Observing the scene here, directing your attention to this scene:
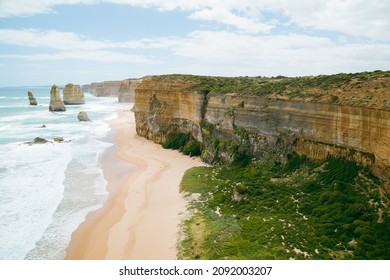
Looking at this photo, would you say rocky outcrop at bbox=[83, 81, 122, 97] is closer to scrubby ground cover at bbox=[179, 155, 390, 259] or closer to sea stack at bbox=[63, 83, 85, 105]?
sea stack at bbox=[63, 83, 85, 105]

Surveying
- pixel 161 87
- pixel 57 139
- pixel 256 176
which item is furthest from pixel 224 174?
pixel 57 139

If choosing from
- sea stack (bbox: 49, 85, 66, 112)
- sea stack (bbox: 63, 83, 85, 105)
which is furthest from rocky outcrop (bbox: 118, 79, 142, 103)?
sea stack (bbox: 49, 85, 66, 112)

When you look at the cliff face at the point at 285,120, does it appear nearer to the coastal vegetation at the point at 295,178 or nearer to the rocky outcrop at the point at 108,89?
the coastal vegetation at the point at 295,178

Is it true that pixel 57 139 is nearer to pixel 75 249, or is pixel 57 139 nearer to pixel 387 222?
pixel 75 249

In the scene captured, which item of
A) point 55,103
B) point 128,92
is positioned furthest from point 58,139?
point 128,92

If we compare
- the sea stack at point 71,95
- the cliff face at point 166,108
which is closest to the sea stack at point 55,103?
the sea stack at point 71,95

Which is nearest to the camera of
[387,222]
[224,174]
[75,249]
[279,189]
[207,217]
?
[387,222]
